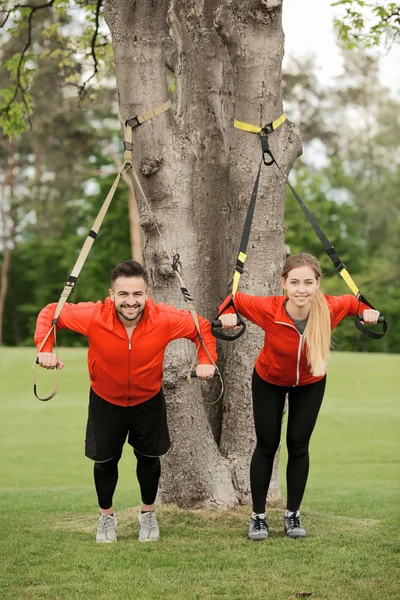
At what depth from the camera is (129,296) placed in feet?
16.7

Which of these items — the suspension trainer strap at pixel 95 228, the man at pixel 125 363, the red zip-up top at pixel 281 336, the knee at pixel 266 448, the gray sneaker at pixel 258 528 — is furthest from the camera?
the knee at pixel 266 448

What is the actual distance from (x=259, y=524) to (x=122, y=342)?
154cm

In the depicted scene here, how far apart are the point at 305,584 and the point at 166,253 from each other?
8.87ft

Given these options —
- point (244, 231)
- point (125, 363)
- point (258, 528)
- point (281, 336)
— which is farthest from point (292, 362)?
point (258, 528)

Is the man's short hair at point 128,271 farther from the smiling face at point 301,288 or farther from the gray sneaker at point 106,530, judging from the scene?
the gray sneaker at point 106,530

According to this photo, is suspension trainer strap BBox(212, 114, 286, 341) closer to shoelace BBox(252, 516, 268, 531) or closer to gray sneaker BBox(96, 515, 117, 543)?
shoelace BBox(252, 516, 268, 531)

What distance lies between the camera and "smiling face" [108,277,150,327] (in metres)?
5.09

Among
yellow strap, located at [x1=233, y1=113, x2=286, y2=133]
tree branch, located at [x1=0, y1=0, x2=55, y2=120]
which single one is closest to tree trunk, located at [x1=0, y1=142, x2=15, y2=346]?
tree branch, located at [x1=0, y1=0, x2=55, y2=120]

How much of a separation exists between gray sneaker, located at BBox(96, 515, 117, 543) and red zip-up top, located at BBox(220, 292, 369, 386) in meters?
1.39

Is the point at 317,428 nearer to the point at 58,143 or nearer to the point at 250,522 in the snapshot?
the point at 250,522

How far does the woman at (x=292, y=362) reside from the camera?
17.1 ft

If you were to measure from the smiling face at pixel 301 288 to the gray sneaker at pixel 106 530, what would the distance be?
1.82 meters

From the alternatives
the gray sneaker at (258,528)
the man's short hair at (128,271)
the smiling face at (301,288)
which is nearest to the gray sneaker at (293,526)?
the gray sneaker at (258,528)

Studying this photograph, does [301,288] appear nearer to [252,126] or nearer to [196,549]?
[252,126]
